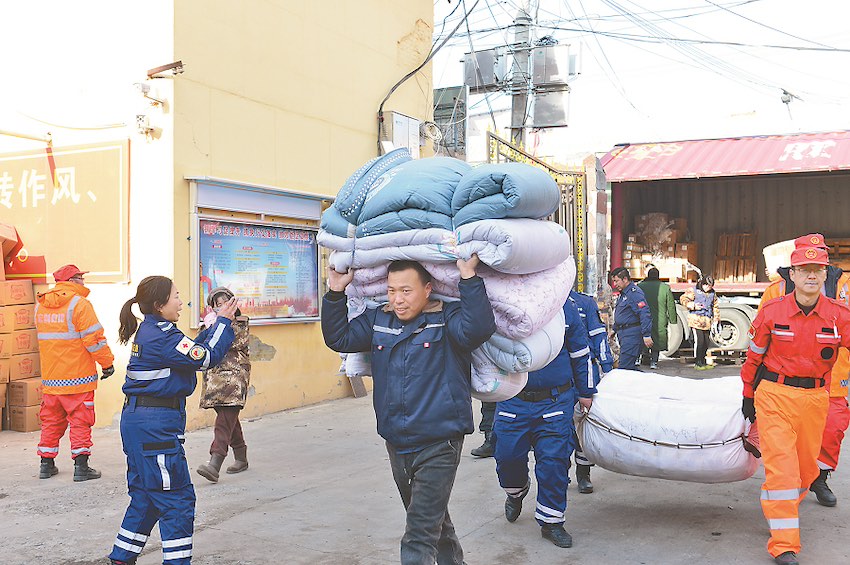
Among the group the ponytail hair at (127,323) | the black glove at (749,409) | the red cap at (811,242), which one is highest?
the red cap at (811,242)

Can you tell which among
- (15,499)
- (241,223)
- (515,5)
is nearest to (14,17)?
(241,223)

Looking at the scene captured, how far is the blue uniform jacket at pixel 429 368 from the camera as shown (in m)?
3.53

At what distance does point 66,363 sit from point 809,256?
5.52 meters

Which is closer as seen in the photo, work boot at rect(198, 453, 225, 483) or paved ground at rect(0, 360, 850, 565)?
paved ground at rect(0, 360, 850, 565)

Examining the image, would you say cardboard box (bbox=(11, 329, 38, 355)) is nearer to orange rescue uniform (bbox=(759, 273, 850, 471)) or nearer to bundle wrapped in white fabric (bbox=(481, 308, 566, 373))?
bundle wrapped in white fabric (bbox=(481, 308, 566, 373))

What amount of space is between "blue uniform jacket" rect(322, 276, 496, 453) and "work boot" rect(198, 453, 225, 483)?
2.99 metres

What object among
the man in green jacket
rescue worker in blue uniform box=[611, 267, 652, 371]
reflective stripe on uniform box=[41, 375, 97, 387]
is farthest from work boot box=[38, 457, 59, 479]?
the man in green jacket

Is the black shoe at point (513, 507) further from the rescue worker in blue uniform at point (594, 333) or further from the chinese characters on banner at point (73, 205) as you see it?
the chinese characters on banner at point (73, 205)

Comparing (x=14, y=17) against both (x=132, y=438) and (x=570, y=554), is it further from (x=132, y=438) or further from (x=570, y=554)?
(x=570, y=554)

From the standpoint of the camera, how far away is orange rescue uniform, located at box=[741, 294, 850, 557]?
454 centimetres

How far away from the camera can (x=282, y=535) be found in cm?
509

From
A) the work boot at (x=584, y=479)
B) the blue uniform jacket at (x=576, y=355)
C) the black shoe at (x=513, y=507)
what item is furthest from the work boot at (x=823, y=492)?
the black shoe at (x=513, y=507)

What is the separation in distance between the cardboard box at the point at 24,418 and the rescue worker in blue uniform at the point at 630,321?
6.64 metres

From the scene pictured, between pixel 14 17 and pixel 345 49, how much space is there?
3.96 metres
